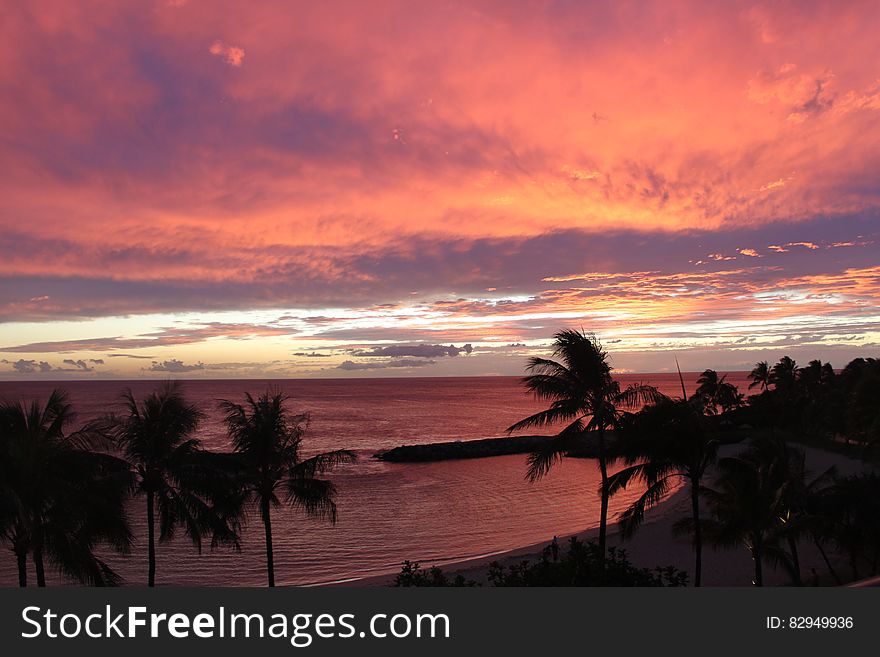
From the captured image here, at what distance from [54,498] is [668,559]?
1137 inches

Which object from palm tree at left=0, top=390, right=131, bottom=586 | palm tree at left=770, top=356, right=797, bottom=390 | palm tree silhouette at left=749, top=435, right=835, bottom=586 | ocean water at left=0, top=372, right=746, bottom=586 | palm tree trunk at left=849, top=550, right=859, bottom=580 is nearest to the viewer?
palm tree at left=0, top=390, right=131, bottom=586

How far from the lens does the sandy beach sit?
2658 centimetres

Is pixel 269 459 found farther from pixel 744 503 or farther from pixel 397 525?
pixel 397 525

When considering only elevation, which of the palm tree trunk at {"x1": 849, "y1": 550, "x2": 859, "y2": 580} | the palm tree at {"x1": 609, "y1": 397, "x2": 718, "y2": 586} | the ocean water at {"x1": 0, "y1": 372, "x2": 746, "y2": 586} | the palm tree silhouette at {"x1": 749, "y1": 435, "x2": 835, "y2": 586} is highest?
the palm tree at {"x1": 609, "y1": 397, "x2": 718, "y2": 586}

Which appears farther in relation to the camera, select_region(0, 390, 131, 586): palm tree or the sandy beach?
the sandy beach

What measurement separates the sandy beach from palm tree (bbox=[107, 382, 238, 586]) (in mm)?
11316

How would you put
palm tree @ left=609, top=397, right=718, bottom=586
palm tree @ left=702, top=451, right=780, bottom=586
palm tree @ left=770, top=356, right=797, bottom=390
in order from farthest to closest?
1. palm tree @ left=770, top=356, right=797, bottom=390
2. palm tree @ left=702, top=451, right=780, bottom=586
3. palm tree @ left=609, top=397, right=718, bottom=586

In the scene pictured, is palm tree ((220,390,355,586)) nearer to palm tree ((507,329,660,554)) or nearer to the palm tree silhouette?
palm tree ((507,329,660,554))

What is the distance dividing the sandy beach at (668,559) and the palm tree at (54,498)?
48.5 ft

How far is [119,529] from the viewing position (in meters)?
16.8

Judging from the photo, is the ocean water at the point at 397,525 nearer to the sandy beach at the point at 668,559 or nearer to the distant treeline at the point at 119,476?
the sandy beach at the point at 668,559

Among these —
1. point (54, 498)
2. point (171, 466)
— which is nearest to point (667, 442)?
point (171, 466)

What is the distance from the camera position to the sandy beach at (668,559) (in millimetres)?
26578

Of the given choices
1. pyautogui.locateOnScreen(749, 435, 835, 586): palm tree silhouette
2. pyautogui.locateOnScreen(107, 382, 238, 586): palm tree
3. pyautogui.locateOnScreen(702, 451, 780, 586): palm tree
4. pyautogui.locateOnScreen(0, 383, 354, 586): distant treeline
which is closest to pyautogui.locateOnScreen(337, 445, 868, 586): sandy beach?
pyautogui.locateOnScreen(749, 435, 835, 586): palm tree silhouette
